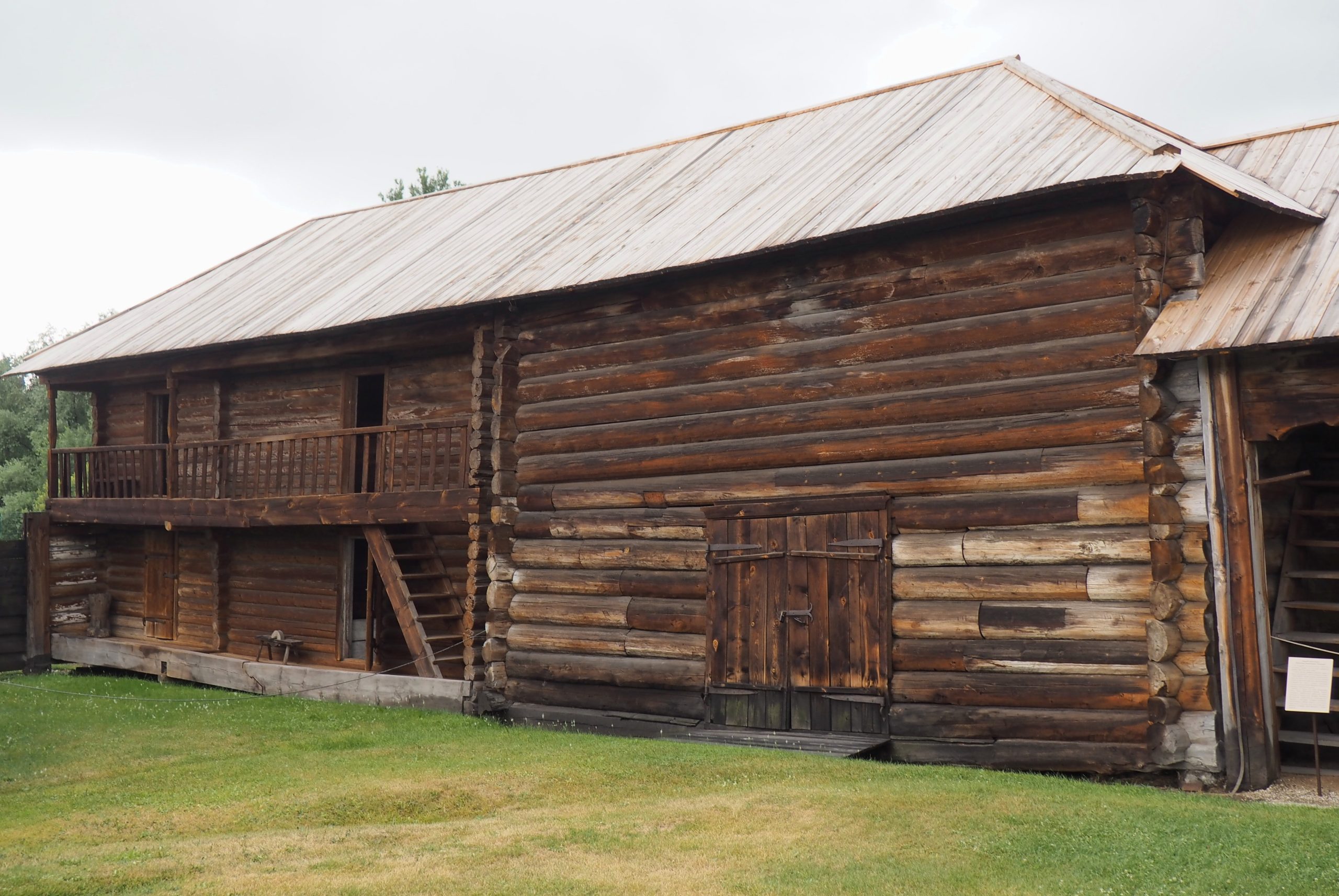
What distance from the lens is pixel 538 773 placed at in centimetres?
1085

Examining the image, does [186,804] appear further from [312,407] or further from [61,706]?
[312,407]

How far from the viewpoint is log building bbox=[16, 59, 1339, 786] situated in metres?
9.98

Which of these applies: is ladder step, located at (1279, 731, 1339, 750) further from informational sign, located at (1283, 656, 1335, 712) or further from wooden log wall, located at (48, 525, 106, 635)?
wooden log wall, located at (48, 525, 106, 635)

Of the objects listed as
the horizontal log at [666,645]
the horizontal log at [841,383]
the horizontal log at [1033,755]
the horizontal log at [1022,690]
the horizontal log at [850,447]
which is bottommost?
the horizontal log at [1033,755]

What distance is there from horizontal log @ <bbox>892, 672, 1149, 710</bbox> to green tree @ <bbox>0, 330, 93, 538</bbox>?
4050cm

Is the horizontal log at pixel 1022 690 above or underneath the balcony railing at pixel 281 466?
underneath

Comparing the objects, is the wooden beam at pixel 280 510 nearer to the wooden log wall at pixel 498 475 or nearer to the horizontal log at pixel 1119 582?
the wooden log wall at pixel 498 475

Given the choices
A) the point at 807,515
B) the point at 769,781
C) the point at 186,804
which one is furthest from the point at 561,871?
the point at 807,515

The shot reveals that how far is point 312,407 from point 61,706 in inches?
215

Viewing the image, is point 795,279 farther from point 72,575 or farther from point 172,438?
point 72,575

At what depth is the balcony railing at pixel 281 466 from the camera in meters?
16.6

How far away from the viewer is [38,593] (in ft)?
70.0

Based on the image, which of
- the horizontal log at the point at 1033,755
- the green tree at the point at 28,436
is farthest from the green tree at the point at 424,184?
the horizontal log at the point at 1033,755

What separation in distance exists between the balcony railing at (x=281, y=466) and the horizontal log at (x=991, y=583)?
257 inches
